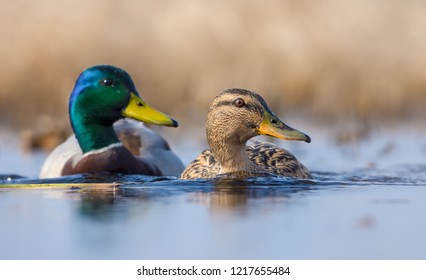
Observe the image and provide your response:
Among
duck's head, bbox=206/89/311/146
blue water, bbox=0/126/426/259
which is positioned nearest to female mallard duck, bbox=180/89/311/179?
duck's head, bbox=206/89/311/146

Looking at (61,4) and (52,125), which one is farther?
(61,4)

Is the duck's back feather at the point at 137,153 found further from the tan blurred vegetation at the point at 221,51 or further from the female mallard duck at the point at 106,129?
the tan blurred vegetation at the point at 221,51

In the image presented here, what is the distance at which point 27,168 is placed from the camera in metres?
10.9

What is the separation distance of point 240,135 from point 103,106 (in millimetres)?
1789

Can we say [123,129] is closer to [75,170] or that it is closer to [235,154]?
[75,170]

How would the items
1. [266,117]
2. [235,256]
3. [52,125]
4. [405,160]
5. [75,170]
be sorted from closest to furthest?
[235,256] < [266,117] < [75,170] < [405,160] < [52,125]

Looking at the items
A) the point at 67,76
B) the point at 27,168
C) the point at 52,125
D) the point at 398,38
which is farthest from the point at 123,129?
the point at 398,38

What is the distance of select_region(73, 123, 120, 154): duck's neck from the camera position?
383 inches

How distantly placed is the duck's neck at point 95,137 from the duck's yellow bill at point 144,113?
323 mm

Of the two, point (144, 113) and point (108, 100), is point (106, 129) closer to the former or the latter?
point (108, 100)

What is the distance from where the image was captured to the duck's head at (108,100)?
9.44 m

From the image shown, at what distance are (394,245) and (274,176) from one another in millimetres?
2673

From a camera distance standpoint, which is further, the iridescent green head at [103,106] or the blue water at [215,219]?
the iridescent green head at [103,106]

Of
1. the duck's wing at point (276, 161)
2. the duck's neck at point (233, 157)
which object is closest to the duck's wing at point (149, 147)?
the duck's wing at point (276, 161)
